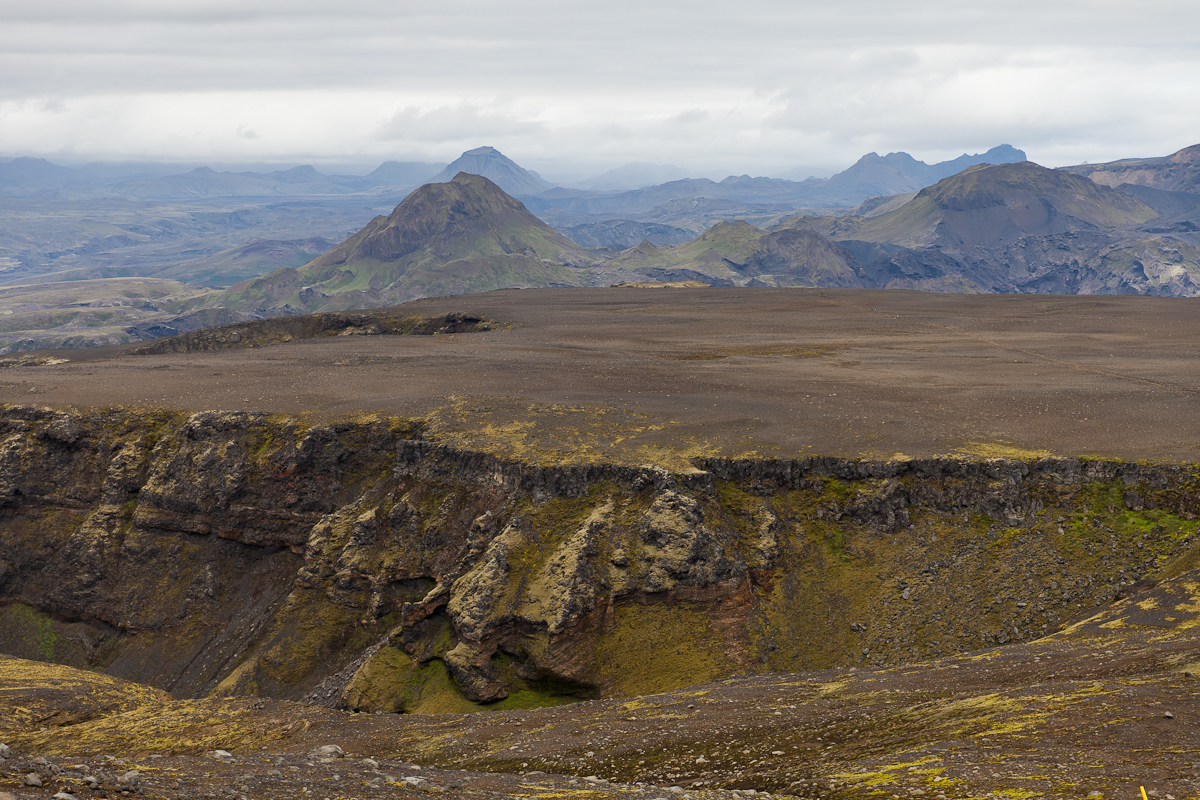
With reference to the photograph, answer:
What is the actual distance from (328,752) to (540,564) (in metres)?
15.4

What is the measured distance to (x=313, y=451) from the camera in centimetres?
5191

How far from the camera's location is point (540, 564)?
4138 cm

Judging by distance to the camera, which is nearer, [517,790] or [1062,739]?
[1062,739]

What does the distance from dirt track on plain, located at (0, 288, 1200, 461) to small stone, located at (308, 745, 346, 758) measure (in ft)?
70.6

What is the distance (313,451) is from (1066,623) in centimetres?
4543

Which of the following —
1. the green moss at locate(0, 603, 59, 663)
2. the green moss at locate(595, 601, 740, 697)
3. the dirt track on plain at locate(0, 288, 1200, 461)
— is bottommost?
the green moss at locate(0, 603, 59, 663)

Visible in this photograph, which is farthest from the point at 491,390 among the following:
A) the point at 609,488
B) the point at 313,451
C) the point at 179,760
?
the point at 179,760

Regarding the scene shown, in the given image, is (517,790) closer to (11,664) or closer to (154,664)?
(11,664)

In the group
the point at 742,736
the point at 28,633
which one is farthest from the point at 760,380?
the point at 28,633

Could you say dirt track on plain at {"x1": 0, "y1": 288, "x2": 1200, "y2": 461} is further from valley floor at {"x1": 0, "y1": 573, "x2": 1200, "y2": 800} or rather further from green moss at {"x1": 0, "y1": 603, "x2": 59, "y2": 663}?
green moss at {"x1": 0, "y1": 603, "x2": 59, "y2": 663}

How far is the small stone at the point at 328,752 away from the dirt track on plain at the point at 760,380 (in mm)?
21522

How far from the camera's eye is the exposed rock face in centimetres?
3875

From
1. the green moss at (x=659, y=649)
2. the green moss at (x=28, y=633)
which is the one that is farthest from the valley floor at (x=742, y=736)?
the green moss at (x=28, y=633)

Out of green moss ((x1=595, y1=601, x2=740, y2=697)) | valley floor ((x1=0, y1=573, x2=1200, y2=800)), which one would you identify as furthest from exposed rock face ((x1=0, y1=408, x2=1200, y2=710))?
valley floor ((x1=0, y1=573, x2=1200, y2=800))
